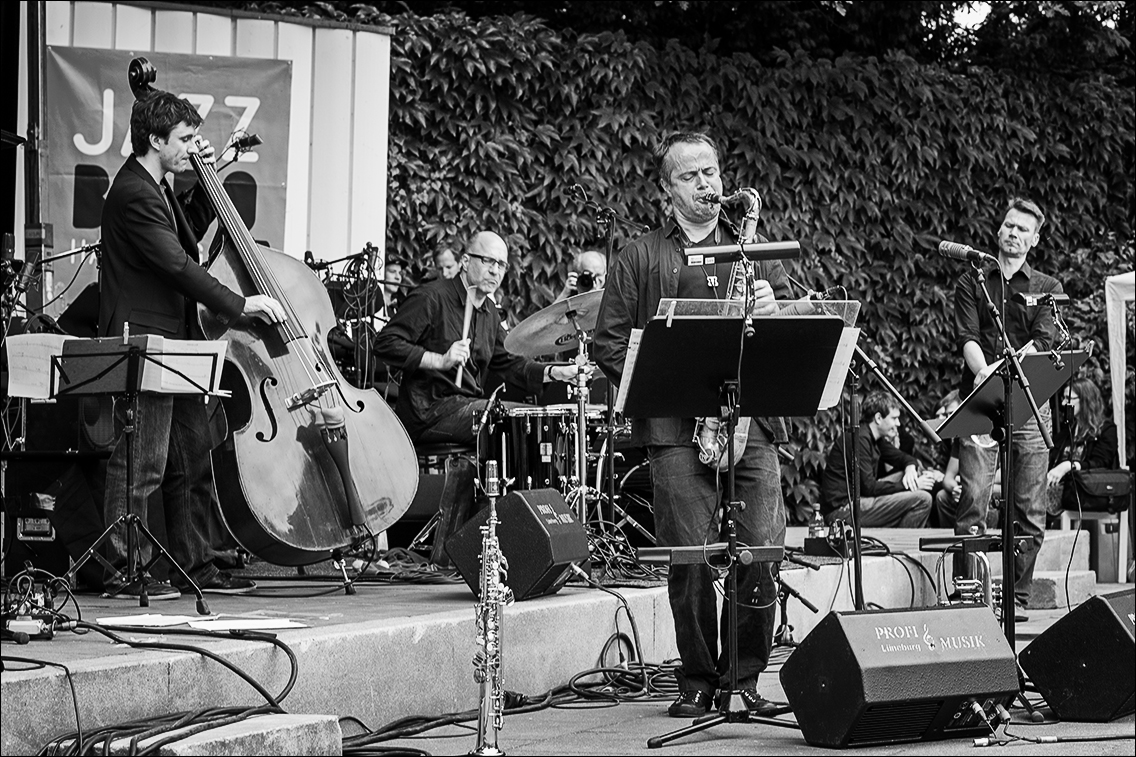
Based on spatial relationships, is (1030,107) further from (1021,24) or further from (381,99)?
(381,99)

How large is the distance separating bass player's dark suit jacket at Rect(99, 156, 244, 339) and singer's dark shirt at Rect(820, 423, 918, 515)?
21.6 ft

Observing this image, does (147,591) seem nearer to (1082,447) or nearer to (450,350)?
(450,350)

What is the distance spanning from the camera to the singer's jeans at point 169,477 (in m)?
5.30

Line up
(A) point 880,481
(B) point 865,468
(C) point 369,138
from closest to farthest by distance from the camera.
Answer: (C) point 369,138, (B) point 865,468, (A) point 880,481

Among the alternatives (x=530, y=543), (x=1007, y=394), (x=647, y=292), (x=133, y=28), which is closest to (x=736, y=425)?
(x=647, y=292)

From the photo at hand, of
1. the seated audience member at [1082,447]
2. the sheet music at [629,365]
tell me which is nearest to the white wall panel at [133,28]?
the sheet music at [629,365]

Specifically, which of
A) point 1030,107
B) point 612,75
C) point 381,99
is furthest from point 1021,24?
point 381,99

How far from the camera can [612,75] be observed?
427 inches

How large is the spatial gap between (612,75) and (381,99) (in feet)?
7.65

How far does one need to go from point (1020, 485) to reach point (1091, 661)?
293cm

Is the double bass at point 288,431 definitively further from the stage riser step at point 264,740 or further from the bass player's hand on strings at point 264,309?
the stage riser step at point 264,740

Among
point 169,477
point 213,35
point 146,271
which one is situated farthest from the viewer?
point 213,35

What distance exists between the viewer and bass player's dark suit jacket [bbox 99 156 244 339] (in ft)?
17.4

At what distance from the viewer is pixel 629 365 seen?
4066mm
